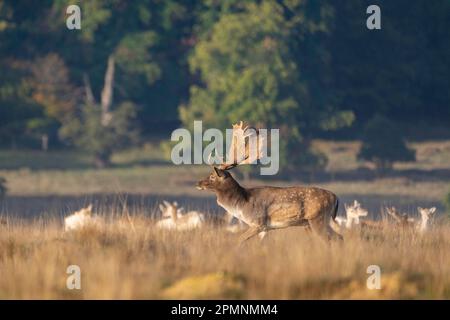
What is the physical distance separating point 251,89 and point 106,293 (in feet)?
95.8

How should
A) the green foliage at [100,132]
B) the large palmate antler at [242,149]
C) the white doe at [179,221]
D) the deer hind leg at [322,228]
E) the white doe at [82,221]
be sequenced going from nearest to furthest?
the deer hind leg at [322,228], the white doe at [82,221], the large palmate antler at [242,149], the white doe at [179,221], the green foliage at [100,132]

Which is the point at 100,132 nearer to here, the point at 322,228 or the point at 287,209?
the point at 287,209

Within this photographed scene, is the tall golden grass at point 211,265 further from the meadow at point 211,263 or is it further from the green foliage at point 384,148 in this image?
the green foliage at point 384,148

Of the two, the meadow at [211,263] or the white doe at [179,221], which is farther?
the white doe at [179,221]

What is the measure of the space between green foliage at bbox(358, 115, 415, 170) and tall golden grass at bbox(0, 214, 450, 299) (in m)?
25.1

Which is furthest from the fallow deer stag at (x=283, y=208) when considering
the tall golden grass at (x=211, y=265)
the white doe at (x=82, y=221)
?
the white doe at (x=82, y=221)

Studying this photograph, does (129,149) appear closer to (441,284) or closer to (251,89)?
(251,89)

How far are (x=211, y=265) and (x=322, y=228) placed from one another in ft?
7.28

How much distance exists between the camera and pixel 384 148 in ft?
141

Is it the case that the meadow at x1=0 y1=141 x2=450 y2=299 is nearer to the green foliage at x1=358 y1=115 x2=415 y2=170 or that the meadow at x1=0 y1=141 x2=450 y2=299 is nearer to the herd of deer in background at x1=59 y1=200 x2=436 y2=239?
the herd of deer in background at x1=59 y1=200 x2=436 y2=239

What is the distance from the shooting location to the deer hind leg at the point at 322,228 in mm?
16875

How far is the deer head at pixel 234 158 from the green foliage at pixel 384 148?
78.9 feet

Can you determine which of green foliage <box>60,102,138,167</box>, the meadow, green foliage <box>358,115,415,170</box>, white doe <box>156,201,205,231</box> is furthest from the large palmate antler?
green foliage <box>60,102,138,167</box>

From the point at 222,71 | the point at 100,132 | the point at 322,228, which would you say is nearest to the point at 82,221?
the point at 322,228
